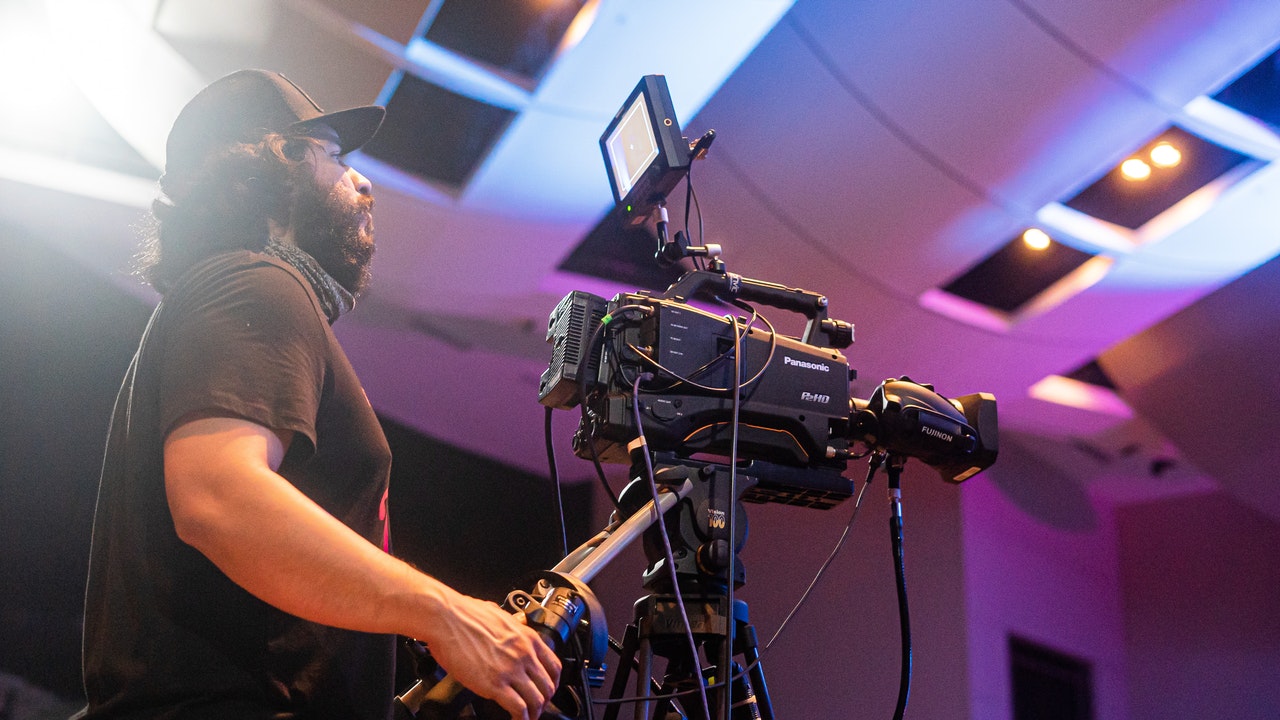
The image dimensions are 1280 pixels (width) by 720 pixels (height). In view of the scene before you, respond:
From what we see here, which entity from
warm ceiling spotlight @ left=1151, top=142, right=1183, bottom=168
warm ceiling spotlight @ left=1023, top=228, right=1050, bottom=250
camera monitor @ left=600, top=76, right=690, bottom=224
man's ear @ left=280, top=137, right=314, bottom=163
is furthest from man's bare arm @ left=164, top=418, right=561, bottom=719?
warm ceiling spotlight @ left=1023, top=228, right=1050, bottom=250

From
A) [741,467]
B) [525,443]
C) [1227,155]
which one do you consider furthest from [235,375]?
[525,443]

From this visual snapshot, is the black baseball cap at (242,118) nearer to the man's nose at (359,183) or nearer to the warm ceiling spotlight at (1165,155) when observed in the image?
the man's nose at (359,183)

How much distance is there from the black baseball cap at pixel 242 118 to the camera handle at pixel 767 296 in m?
0.50

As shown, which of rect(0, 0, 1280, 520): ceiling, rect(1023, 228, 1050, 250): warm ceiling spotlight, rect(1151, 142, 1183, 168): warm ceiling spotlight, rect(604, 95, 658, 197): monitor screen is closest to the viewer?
rect(604, 95, 658, 197): monitor screen

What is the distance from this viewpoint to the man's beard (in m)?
1.31

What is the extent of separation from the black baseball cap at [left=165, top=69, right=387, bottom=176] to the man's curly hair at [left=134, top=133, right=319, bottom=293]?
0.03 metres

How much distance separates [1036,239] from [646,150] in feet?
9.46

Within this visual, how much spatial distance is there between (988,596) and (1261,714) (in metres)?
1.61

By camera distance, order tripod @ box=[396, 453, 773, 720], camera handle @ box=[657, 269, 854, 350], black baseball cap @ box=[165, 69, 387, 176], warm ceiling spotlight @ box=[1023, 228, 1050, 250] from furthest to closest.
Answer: warm ceiling spotlight @ box=[1023, 228, 1050, 250], camera handle @ box=[657, 269, 854, 350], black baseball cap @ box=[165, 69, 387, 176], tripod @ box=[396, 453, 773, 720]

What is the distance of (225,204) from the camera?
1255 mm

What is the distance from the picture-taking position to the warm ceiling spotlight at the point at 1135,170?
352cm

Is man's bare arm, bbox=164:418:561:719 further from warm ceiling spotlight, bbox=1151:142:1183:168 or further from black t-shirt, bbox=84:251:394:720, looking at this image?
warm ceiling spotlight, bbox=1151:142:1183:168

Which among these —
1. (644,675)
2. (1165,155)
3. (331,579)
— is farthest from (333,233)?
(1165,155)

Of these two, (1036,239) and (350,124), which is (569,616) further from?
(1036,239)
